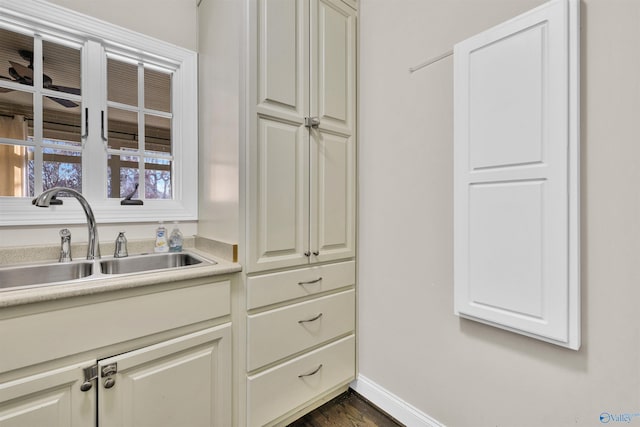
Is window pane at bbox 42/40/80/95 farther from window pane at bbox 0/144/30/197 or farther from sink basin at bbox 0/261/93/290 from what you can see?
sink basin at bbox 0/261/93/290

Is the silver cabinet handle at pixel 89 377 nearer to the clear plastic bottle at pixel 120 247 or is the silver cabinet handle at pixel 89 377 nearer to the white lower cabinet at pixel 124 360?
the white lower cabinet at pixel 124 360

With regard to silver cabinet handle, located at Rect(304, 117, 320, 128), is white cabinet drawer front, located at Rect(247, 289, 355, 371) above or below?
below

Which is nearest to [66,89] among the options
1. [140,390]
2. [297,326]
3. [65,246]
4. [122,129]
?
[122,129]

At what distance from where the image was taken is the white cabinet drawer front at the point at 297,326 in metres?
1.28

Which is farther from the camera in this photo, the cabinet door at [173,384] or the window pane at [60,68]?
the window pane at [60,68]

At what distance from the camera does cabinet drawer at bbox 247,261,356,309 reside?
4.22ft

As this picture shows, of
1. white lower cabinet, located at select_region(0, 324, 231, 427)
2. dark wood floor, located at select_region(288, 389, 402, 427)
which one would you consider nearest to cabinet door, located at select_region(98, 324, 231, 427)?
white lower cabinet, located at select_region(0, 324, 231, 427)

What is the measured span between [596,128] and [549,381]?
A: 918 mm

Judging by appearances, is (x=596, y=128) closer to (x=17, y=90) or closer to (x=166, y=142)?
(x=166, y=142)

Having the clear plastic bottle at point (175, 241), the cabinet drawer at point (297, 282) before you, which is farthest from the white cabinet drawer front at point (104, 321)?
the clear plastic bottle at point (175, 241)

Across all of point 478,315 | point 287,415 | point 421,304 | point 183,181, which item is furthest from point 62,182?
point 478,315

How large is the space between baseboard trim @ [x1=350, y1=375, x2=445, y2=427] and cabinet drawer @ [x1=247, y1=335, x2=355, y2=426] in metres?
0.09

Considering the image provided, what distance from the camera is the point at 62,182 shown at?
1423 mm

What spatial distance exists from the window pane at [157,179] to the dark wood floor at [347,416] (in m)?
1.50
